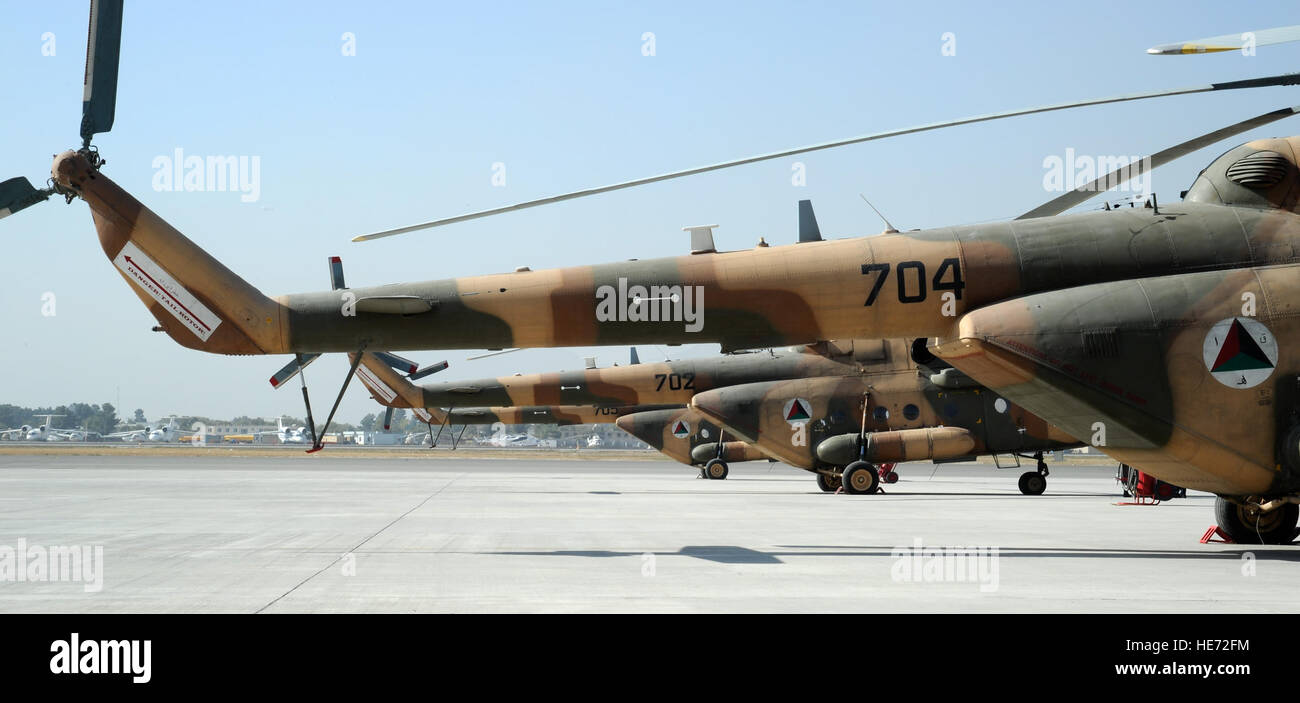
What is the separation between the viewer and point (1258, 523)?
12148 millimetres

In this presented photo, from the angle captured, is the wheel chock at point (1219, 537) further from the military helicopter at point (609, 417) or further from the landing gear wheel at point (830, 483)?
the military helicopter at point (609, 417)

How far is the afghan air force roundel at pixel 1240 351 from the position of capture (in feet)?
35.9

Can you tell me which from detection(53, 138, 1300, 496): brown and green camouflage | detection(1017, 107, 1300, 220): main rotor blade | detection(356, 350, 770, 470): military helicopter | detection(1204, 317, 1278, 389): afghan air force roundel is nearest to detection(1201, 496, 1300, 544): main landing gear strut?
detection(53, 138, 1300, 496): brown and green camouflage

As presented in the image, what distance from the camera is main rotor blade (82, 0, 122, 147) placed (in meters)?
11.1

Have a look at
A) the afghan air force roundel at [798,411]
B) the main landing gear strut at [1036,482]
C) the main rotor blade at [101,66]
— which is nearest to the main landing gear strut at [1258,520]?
the afghan air force roundel at [798,411]

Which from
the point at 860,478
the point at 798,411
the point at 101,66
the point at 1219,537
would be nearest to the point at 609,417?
the point at 798,411

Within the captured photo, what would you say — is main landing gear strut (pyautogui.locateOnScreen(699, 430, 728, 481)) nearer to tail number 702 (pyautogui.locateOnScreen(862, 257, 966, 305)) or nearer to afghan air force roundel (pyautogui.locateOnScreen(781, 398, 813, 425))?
afghan air force roundel (pyautogui.locateOnScreen(781, 398, 813, 425))

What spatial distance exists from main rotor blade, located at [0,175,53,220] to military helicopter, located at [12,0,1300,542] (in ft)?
0.07

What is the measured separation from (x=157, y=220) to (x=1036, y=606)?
10.6 meters

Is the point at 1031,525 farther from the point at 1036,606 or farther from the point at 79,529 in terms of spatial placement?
the point at 79,529

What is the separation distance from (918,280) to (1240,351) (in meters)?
3.49

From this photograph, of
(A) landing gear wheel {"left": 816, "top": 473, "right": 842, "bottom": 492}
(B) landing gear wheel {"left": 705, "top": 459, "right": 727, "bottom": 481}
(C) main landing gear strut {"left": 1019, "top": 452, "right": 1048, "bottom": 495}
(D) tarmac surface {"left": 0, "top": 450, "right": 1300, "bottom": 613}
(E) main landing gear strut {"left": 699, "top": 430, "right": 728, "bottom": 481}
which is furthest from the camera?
(B) landing gear wheel {"left": 705, "top": 459, "right": 727, "bottom": 481}
